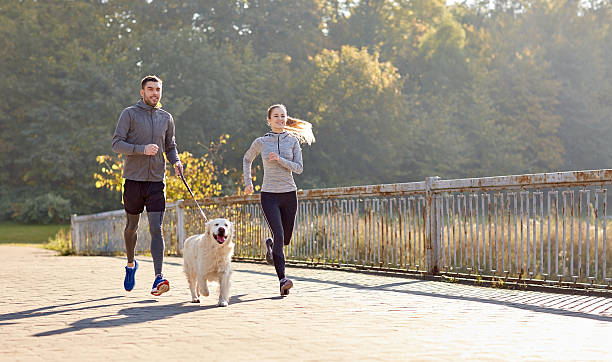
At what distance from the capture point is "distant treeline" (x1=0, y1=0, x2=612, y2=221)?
145 feet

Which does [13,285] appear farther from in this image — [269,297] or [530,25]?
[530,25]

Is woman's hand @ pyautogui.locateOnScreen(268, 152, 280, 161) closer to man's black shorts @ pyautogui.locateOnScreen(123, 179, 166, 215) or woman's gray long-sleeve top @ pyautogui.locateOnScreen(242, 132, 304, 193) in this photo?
woman's gray long-sleeve top @ pyautogui.locateOnScreen(242, 132, 304, 193)

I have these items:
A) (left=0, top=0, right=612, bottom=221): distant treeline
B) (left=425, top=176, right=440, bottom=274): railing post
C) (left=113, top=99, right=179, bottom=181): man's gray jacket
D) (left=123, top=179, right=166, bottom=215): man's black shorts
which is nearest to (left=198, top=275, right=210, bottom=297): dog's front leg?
(left=123, top=179, right=166, bottom=215): man's black shorts

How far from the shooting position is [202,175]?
67.1 ft

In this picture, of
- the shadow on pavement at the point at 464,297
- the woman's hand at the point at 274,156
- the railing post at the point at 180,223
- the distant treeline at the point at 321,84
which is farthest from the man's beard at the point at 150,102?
the distant treeline at the point at 321,84

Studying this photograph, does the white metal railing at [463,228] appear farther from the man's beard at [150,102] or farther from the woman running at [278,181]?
the man's beard at [150,102]

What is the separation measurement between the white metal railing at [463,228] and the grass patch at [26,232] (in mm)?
20731

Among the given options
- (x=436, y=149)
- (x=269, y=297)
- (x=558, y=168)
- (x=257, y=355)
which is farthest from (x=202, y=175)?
(x=558, y=168)

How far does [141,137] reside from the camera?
8141 millimetres

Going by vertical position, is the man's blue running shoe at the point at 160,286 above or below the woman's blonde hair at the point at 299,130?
below

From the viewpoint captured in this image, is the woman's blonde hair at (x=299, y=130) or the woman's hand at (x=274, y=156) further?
the woman's blonde hair at (x=299, y=130)

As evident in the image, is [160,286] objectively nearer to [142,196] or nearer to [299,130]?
[142,196]

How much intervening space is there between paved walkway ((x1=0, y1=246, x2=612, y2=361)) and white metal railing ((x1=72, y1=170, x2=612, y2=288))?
544 millimetres

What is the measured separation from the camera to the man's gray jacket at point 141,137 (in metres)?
8.06
